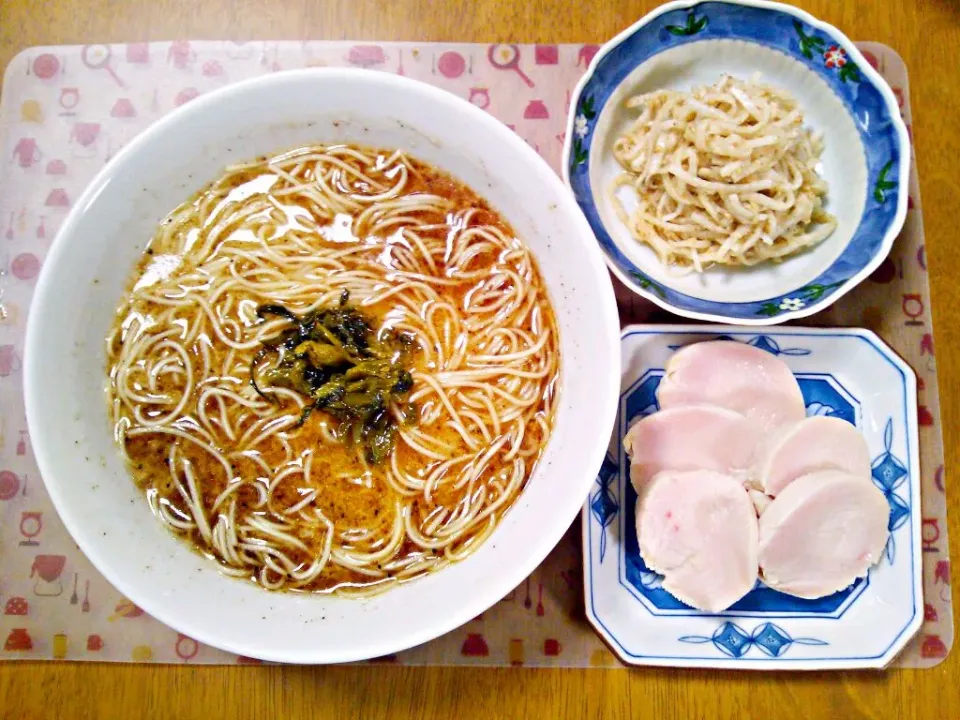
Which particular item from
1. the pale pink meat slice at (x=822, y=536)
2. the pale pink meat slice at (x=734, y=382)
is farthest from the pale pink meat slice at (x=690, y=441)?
the pale pink meat slice at (x=822, y=536)

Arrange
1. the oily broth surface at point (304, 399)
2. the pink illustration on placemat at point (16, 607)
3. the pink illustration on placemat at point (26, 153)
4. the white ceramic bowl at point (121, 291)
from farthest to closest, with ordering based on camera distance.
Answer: the pink illustration on placemat at point (26, 153) < the pink illustration on placemat at point (16, 607) < the oily broth surface at point (304, 399) < the white ceramic bowl at point (121, 291)

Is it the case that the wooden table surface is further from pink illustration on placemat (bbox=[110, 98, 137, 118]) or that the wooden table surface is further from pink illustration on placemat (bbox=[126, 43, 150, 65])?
pink illustration on placemat (bbox=[110, 98, 137, 118])

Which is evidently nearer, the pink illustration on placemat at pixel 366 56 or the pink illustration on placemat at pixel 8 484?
the pink illustration on placemat at pixel 8 484

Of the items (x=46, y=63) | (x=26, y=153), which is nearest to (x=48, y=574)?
(x=26, y=153)

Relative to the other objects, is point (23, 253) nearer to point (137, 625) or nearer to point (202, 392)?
point (202, 392)

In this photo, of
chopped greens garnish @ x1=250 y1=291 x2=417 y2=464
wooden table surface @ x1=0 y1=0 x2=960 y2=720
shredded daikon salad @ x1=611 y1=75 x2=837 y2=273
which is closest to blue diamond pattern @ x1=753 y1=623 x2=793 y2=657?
wooden table surface @ x1=0 y1=0 x2=960 y2=720

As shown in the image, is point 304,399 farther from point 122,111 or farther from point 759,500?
point 759,500

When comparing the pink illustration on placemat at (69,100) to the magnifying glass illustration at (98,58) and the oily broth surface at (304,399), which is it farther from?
the oily broth surface at (304,399)
